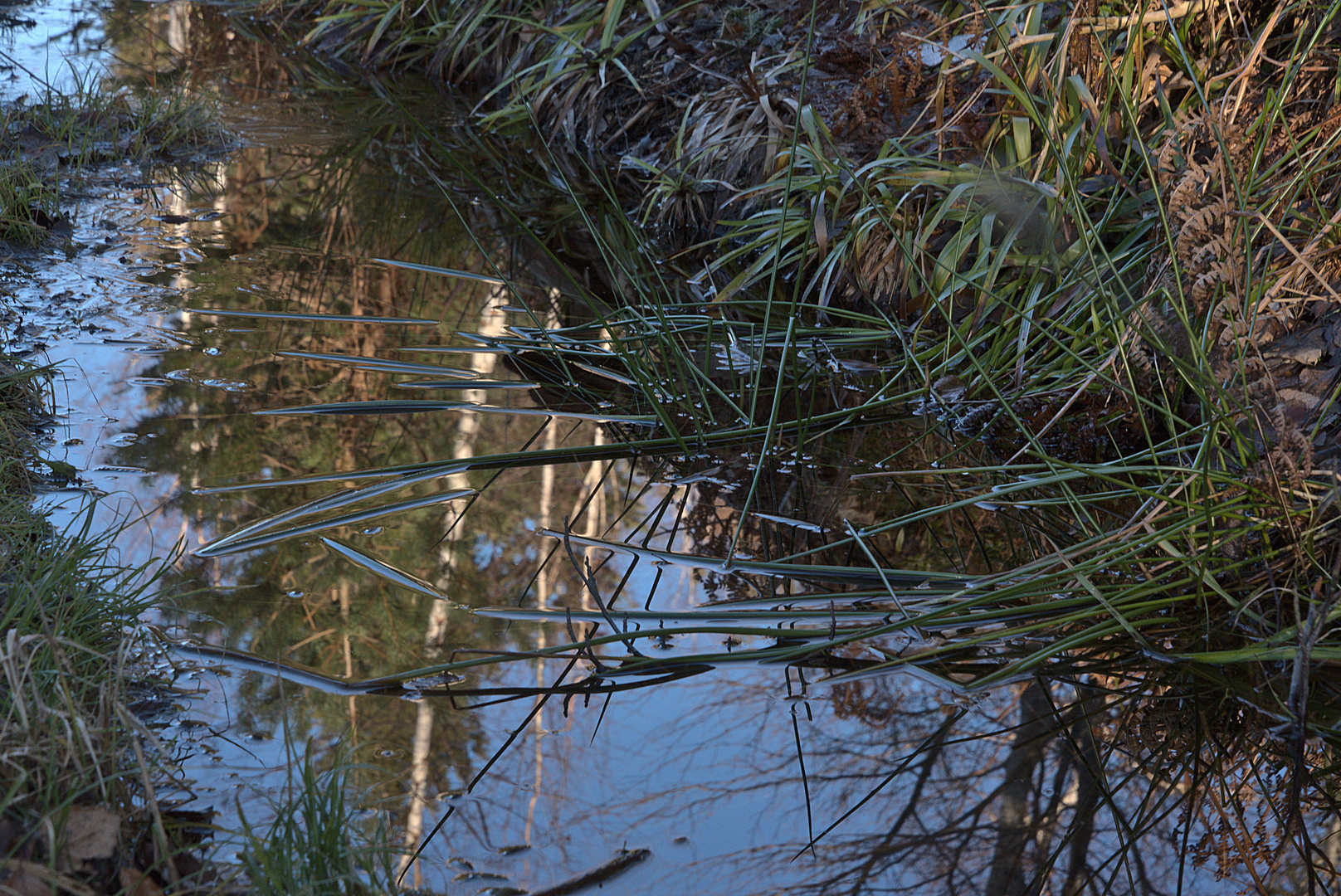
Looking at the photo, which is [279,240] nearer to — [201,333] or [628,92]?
[201,333]

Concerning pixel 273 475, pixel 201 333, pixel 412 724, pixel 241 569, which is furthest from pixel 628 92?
pixel 412 724

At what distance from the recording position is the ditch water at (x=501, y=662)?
3.93 feet

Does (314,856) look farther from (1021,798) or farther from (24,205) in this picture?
(24,205)

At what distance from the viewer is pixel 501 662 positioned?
1.45 m

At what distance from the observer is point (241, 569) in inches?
63.2

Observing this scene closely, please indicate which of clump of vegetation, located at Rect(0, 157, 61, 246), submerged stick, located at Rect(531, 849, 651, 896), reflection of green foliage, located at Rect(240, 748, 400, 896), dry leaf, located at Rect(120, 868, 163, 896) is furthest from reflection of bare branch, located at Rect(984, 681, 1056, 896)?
clump of vegetation, located at Rect(0, 157, 61, 246)

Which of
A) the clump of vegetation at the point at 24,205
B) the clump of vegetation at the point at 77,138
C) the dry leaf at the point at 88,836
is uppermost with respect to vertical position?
the clump of vegetation at the point at 77,138

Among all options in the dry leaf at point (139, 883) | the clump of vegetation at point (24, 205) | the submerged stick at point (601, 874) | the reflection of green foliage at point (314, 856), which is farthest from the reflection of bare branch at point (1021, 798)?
the clump of vegetation at point (24, 205)

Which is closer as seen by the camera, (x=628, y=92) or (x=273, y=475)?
(x=273, y=475)

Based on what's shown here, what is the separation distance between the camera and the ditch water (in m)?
1.20

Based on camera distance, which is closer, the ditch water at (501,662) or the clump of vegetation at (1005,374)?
the ditch water at (501,662)

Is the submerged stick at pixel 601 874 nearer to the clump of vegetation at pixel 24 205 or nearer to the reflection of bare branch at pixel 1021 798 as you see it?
the reflection of bare branch at pixel 1021 798

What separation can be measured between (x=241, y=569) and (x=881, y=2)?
225 cm

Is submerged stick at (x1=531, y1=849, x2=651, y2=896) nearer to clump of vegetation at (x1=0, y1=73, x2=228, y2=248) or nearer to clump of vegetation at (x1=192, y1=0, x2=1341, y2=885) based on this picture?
clump of vegetation at (x1=192, y1=0, x2=1341, y2=885)
